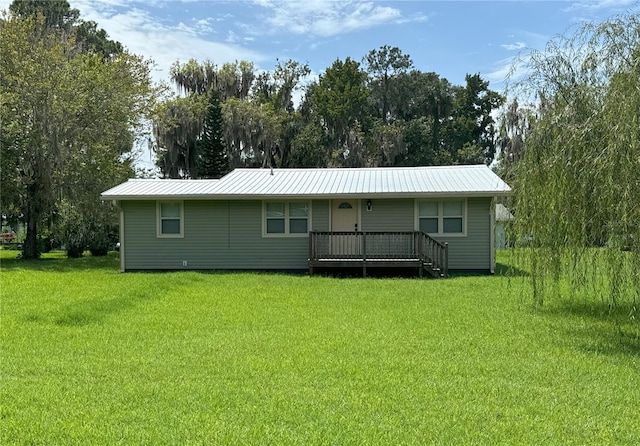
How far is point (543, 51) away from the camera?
25.2 ft

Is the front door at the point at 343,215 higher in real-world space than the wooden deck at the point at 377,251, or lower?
higher

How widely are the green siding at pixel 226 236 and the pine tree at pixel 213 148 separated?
49.7ft

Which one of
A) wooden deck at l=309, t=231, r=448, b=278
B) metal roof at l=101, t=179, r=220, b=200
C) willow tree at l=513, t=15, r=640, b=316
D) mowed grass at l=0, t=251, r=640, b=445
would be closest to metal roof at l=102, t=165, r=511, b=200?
metal roof at l=101, t=179, r=220, b=200

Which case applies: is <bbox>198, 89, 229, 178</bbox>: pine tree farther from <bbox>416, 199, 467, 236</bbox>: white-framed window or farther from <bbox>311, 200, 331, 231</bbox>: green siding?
<bbox>416, 199, 467, 236</bbox>: white-framed window

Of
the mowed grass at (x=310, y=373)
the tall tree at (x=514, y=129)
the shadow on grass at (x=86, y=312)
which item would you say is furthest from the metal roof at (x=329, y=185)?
the shadow on grass at (x=86, y=312)

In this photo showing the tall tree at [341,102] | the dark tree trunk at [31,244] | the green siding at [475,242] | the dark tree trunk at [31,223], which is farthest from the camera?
the tall tree at [341,102]

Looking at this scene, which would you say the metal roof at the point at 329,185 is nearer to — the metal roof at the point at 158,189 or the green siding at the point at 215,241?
the metal roof at the point at 158,189

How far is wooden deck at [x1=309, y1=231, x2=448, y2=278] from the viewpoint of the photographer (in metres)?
13.9

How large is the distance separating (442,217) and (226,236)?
5.95 metres

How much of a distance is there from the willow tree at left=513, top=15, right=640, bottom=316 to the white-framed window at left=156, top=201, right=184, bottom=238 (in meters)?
10.1

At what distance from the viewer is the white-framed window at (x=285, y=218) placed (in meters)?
15.1

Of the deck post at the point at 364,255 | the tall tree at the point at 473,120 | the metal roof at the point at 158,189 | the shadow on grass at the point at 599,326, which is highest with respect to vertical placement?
the tall tree at the point at 473,120

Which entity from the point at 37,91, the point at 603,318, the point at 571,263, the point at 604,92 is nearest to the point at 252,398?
the point at 571,263

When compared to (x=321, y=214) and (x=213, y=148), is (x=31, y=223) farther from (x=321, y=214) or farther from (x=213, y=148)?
(x=213, y=148)
